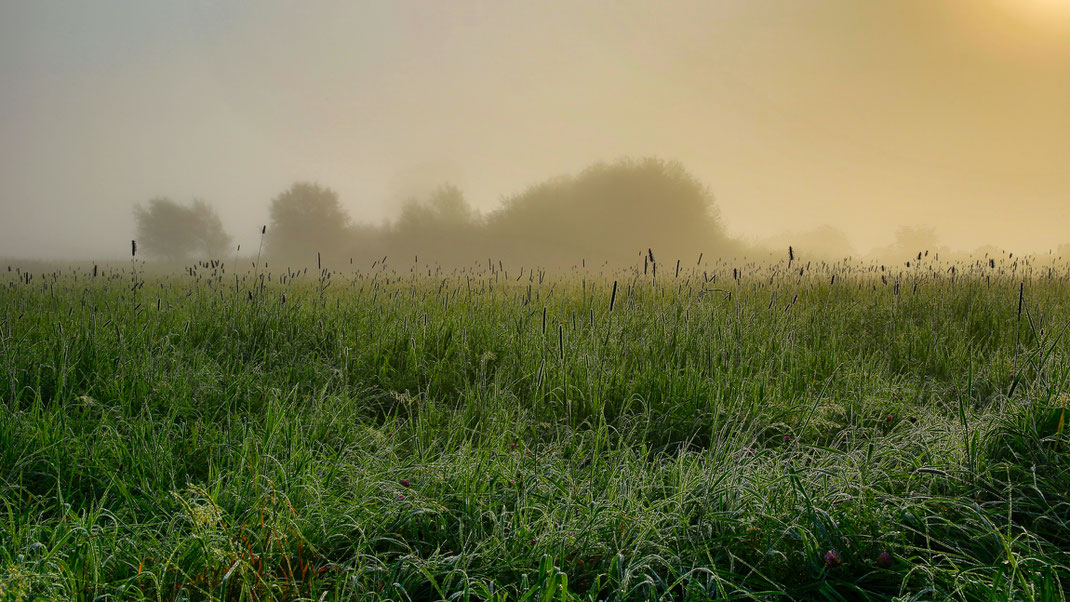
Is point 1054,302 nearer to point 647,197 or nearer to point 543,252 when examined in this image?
point 543,252

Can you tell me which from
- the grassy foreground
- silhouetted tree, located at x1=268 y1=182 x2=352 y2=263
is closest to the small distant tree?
silhouetted tree, located at x1=268 y1=182 x2=352 y2=263

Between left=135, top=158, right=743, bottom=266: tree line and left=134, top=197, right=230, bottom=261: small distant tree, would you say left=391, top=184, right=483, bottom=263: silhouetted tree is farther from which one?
left=134, top=197, right=230, bottom=261: small distant tree

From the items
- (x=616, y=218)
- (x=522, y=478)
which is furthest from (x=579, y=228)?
(x=522, y=478)

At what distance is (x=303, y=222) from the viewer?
187 ft

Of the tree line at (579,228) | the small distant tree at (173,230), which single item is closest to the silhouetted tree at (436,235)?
the tree line at (579,228)

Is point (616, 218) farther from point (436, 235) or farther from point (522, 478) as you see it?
point (522, 478)

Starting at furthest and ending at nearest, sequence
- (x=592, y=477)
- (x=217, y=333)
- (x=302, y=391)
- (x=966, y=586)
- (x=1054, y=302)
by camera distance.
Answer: (x=1054, y=302), (x=217, y=333), (x=302, y=391), (x=592, y=477), (x=966, y=586)

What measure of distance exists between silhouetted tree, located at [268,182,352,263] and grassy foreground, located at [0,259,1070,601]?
55.2m

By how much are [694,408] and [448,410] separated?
155cm

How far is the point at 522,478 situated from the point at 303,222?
199ft

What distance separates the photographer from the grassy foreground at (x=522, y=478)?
5.57ft

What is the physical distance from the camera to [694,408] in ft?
10.9

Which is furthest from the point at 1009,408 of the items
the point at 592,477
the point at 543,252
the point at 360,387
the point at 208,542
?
the point at 543,252

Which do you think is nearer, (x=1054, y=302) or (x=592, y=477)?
(x=592, y=477)
